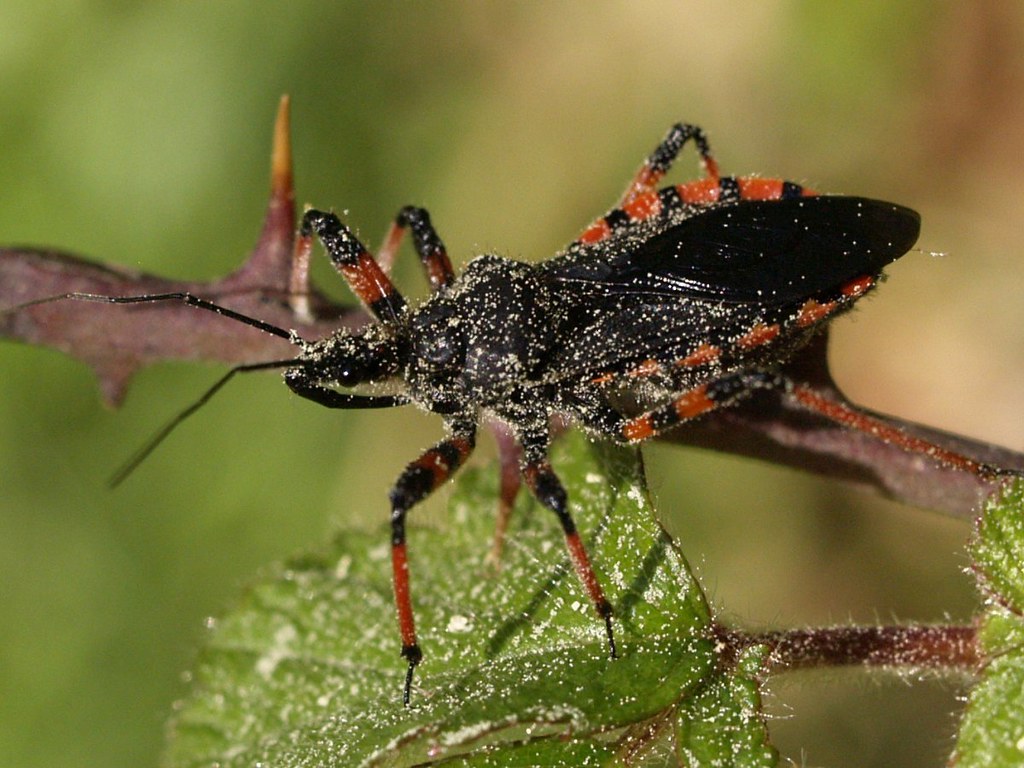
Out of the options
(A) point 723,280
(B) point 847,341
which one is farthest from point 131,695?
(B) point 847,341

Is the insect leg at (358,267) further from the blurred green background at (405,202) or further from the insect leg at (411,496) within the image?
the blurred green background at (405,202)

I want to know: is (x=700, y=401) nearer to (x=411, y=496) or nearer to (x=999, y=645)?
(x=411, y=496)

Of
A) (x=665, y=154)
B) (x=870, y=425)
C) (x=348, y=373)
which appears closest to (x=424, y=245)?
(x=348, y=373)

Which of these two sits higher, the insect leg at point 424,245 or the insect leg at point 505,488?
the insect leg at point 424,245

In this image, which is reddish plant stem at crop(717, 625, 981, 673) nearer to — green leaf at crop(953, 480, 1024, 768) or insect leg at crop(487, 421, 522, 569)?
green leaf at crop(953, 480, 1024, 768)

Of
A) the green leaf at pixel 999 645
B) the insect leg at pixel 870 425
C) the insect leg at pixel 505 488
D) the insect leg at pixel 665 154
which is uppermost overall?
the insect leg at pixel 665 154

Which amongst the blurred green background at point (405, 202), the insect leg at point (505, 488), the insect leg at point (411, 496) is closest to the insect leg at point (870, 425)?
the insect leg at point (505, 488)

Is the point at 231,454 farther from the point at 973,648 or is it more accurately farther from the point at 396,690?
the point at 973,648

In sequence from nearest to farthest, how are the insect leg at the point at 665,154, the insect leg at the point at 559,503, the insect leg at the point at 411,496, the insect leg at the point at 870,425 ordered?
the insect leg at the point at 559,503 < the insect leg at the point at 411,496 < the insect leg at the point at 870,425 < the insect leg at the point at 665,154
